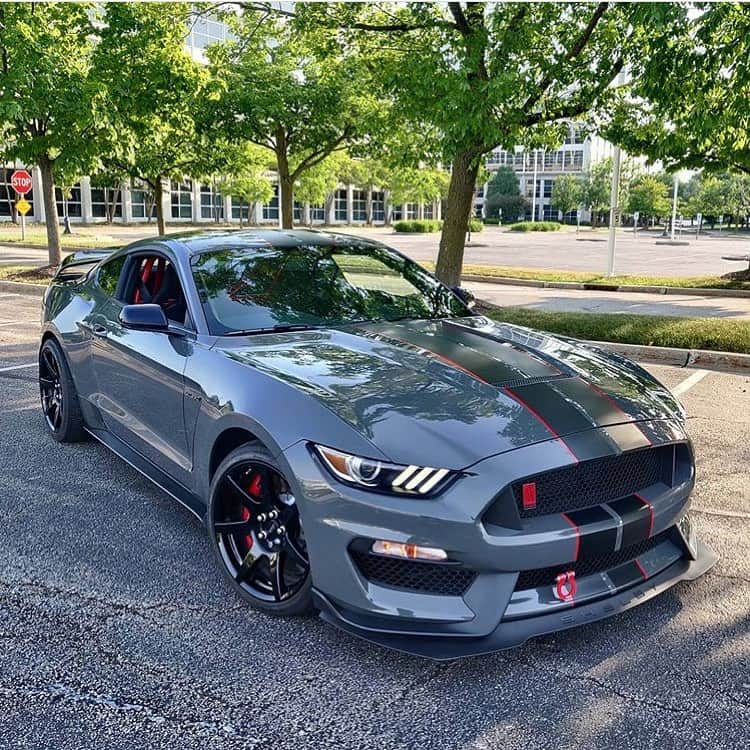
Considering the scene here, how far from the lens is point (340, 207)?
8094 centimetres

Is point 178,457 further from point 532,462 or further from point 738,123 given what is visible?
point 738,123

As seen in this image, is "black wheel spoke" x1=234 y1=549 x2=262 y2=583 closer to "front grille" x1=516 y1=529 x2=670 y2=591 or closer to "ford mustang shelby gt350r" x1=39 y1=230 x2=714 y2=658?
"ford mustang shelby gt350r" x1=39 y1=230 x2=714 y2=658

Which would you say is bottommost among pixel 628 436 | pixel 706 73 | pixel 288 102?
pixel 628 436

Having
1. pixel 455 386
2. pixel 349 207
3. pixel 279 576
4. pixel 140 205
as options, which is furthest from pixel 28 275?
pixel 349 207

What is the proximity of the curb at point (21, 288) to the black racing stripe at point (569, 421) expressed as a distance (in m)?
14.1

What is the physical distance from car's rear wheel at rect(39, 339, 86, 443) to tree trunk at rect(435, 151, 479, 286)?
7.34 meters

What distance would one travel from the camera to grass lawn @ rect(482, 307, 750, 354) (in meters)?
9.02

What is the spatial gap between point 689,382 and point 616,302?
7.98m

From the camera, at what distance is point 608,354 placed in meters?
4.11

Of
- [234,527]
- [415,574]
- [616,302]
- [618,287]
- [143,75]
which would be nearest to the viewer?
[415,574]

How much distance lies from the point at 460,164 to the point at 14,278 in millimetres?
10733

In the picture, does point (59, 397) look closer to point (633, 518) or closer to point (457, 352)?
point (457, 352)

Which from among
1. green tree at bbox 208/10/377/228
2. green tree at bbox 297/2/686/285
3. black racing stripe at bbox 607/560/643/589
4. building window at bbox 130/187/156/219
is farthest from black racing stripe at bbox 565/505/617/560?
building window at bbox 130/187/156/219

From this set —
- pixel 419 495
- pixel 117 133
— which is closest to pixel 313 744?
pixel 419 495
